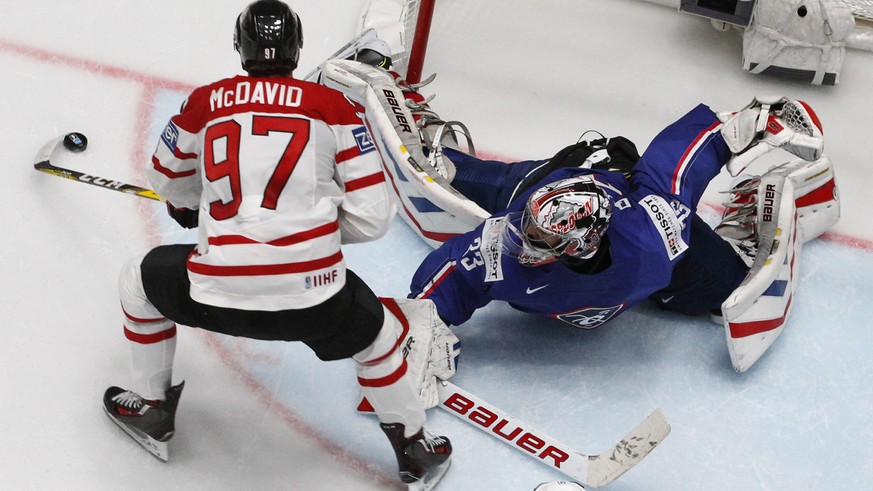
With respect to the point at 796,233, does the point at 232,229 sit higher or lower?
higher

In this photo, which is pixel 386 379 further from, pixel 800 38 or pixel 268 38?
pixel 800 38

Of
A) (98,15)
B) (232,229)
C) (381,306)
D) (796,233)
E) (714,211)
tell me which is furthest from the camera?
(98,15)

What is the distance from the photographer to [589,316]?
3.05 meters

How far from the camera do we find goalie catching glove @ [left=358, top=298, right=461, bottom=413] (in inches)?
118

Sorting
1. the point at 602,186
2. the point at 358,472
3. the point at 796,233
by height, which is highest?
the point at 602,186

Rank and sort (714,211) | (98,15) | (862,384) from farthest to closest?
(98,15) < (714,211) < (862,384)

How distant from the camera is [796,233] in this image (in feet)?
11.1

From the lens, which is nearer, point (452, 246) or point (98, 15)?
point (452, 246)

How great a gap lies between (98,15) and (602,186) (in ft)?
7.15

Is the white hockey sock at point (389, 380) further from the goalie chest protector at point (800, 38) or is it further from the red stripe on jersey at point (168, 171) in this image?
the goalie chest protector at point (800, 38)

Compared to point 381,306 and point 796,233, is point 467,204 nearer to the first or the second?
point 381,306

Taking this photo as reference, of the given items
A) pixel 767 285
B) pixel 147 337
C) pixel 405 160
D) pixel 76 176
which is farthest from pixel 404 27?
pixel 147 337

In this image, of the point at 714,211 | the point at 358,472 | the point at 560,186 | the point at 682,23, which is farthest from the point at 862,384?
the point at 682,23

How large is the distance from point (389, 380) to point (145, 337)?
1.91 feet
